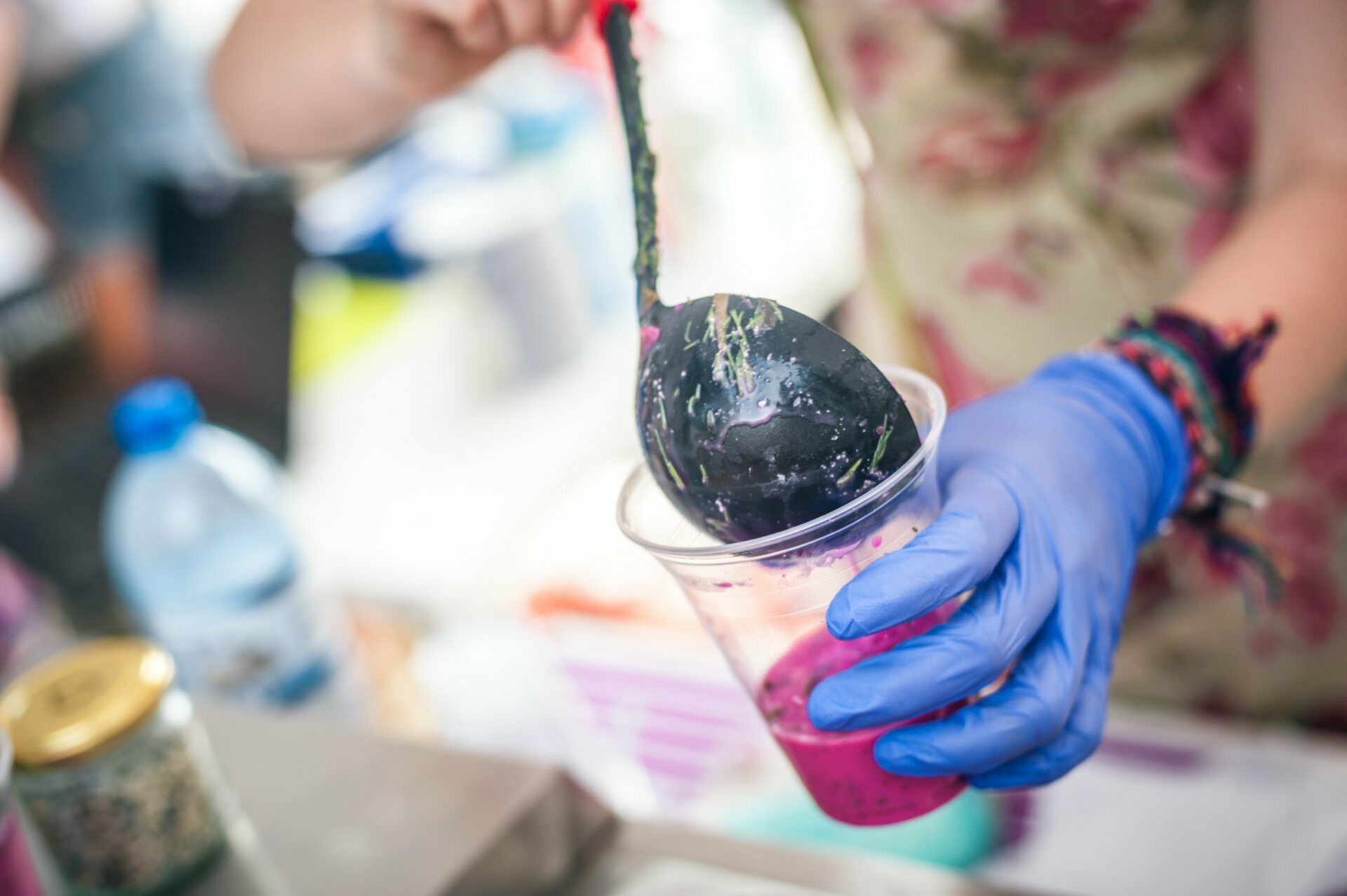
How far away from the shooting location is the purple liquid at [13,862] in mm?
727

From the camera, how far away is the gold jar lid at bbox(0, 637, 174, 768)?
2.53 feet

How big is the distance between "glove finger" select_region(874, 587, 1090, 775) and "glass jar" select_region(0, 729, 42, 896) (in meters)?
0.58


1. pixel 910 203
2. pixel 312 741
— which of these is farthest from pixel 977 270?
pixel 312 741

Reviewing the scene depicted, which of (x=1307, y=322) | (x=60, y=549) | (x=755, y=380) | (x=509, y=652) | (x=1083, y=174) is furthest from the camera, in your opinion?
(x=60, y=549)

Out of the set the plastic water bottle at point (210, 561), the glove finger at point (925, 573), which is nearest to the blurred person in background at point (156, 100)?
the plastic water bottle at point (210, 561)

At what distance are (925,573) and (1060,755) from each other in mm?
218

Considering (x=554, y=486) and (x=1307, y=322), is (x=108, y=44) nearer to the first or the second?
(x=554, y=486)

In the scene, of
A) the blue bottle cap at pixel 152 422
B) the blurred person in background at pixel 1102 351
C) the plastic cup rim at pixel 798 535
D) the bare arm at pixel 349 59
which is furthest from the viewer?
the blue bottle cap at pixel 152 422

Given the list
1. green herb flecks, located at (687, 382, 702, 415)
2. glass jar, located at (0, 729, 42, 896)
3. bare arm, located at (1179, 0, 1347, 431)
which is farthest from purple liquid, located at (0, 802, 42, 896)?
bare arm, located at (1179, 0, 1347, 431)

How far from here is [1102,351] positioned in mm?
868

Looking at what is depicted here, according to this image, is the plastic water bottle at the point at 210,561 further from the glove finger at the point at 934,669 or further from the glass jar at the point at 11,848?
the glove finger at the point at 934,669

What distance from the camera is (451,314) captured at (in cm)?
214

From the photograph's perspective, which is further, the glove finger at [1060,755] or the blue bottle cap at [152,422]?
the blue bottle cap at [152,422]

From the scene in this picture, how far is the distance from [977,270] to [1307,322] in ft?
1.35
